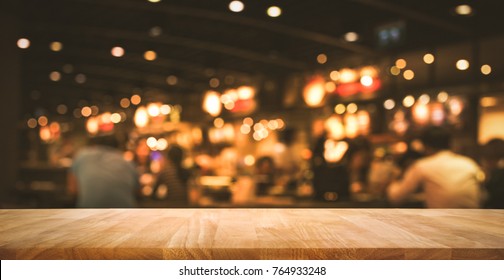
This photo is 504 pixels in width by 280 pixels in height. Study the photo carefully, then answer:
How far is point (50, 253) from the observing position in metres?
1.07

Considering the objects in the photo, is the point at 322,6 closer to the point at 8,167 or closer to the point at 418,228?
the point at 8,167

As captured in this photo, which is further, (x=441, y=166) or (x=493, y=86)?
(x=493, y=86)

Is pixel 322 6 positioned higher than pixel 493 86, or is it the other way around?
pixel 322 6

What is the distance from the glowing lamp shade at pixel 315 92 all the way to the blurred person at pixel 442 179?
445 centimetres

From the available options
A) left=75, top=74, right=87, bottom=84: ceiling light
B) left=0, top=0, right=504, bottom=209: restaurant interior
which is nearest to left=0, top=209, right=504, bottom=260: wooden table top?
left=0, top=0, right=504, bottom=209: restaurant interior

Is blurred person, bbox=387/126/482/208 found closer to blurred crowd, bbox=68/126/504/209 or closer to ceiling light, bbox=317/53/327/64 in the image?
blurred crowd, bbox=68/126/504/209

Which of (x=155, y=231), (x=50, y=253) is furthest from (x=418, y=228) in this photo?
(x=50, y=253)

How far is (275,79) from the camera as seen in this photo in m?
15.8

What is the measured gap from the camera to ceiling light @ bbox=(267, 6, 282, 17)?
857 centimetres

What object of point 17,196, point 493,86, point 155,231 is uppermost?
point 493,86

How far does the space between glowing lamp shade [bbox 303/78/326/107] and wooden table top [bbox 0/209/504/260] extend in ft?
22.7

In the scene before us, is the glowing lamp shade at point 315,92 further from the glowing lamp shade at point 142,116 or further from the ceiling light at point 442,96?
the glowing lamp shade at point 142,116

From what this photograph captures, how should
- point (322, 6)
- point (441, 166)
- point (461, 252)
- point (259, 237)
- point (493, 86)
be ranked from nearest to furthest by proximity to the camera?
point (461, 252), point (259, 237), point (441, 166), point (322, 6), point (493, 86)
